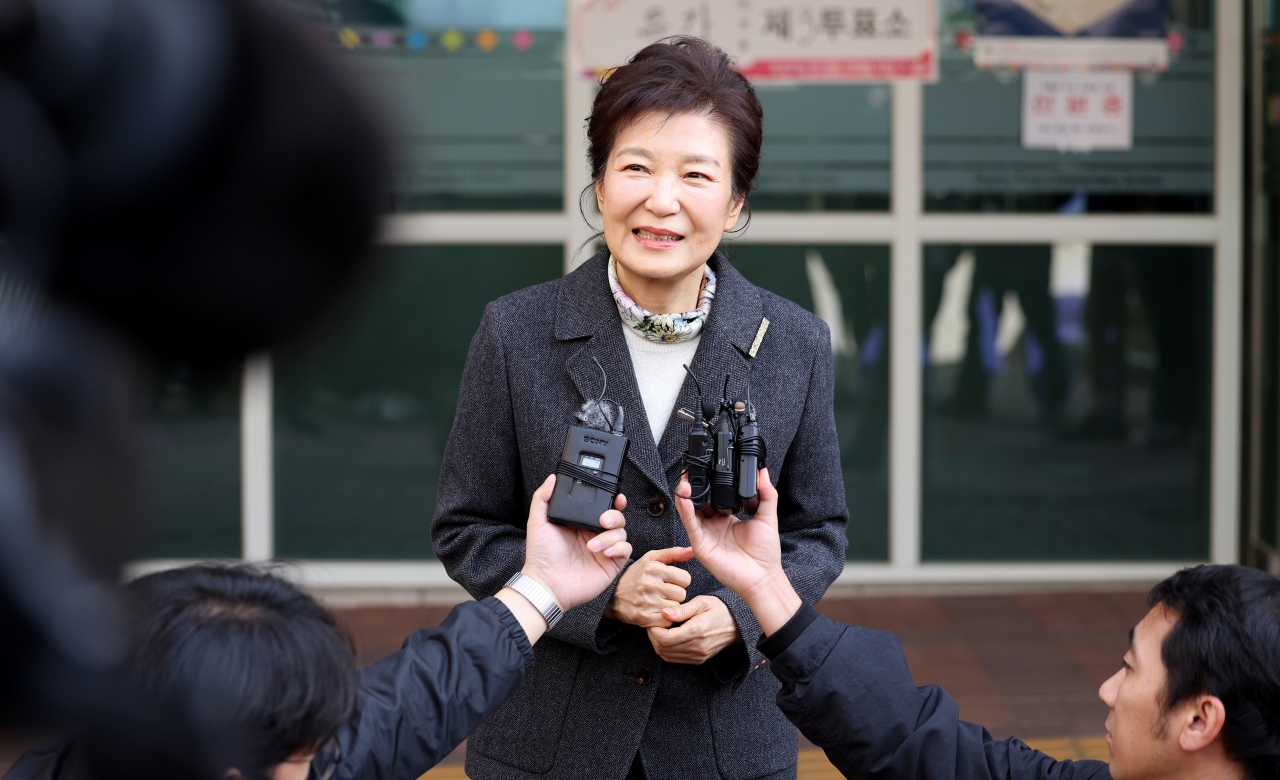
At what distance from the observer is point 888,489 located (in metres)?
5.34

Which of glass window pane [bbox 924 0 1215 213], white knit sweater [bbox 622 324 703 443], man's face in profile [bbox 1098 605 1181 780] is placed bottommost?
man's face in profile [bbox 1098 605 1181 780]

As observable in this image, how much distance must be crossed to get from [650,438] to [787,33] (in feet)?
11.8

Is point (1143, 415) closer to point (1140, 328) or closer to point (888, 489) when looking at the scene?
point (1140, 328)

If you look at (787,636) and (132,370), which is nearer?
(132,370)

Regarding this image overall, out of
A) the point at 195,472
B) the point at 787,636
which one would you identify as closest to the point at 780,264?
the point at 195,472

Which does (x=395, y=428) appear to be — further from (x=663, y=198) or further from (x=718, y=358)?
(x=663, y=198)

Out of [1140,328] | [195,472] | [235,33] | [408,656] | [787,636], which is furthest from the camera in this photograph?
[1140,328]

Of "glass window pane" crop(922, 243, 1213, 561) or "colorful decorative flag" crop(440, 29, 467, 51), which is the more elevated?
"colorful decorative flag" crop(440, 29, 467, 51)

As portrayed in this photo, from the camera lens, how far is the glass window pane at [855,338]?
5203 mm

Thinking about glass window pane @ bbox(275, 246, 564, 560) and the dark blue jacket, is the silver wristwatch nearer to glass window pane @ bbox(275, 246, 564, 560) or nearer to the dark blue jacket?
the dark blue jacket

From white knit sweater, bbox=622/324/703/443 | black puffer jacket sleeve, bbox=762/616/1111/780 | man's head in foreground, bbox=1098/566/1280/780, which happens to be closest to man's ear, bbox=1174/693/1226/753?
man's head in foreground, bbox=1098/566/1280/780

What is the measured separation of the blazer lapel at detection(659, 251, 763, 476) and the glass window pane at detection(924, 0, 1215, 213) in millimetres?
3463

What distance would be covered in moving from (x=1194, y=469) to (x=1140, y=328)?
0.71m

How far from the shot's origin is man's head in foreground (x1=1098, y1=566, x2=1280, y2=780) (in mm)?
1387
